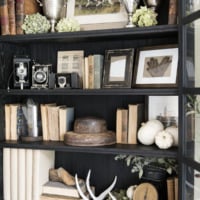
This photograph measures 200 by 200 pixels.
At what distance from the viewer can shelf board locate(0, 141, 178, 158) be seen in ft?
5.23

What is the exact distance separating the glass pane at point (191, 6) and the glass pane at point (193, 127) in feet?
1.29

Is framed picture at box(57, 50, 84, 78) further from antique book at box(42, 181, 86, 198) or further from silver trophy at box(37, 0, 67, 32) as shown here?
antique book at box(42, 181, 86, 198)

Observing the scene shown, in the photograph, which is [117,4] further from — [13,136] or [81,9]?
[13,136]

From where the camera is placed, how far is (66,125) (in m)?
1.88

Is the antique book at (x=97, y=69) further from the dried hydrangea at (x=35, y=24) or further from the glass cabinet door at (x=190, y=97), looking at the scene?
the glass cabinet door at (x=190, y=97)

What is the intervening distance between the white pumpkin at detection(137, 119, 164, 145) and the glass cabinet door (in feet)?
0.71

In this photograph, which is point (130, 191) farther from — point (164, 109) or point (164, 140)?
point (164, 109)

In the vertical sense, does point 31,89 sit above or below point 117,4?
below

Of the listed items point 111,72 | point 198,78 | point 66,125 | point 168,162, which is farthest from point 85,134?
point 198,78

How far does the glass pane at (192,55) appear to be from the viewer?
1417mm

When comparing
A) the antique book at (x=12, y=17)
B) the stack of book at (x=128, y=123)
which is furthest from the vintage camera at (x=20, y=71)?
the stack of book at (x=128, y=123)

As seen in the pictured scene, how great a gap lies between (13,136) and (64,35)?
0.69m

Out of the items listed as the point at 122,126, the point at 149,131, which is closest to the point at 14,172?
the point at 122,126

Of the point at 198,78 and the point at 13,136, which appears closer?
the point at 198,78
